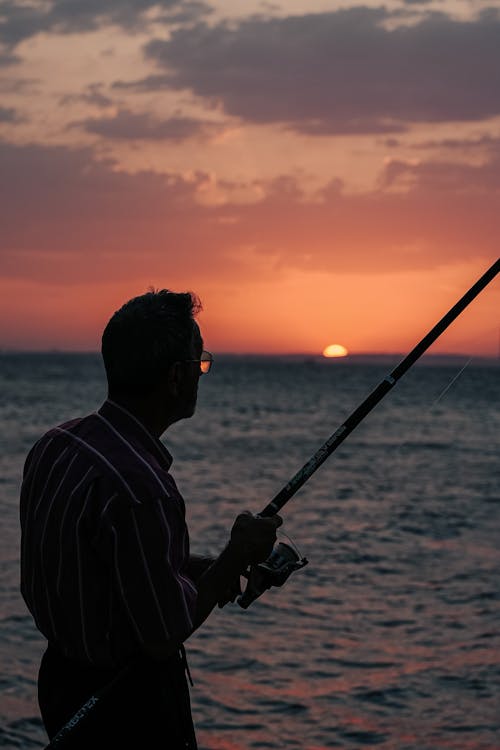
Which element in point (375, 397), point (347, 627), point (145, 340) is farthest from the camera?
point (347, 627)

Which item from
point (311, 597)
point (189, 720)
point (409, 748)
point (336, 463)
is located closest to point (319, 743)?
point (409, 748)

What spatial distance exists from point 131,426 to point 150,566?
387 mm

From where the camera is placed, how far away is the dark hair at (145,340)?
8.60 feet

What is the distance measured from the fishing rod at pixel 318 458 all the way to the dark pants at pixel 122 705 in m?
0.44

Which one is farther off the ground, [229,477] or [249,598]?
[249,598]

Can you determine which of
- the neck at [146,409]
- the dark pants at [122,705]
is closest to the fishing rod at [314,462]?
the dark pants at [122,705]

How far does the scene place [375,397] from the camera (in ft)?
10.7

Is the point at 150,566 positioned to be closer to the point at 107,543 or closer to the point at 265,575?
the point at 107,543

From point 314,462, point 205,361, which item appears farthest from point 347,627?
point 205,361

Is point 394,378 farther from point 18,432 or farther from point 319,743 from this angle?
point 18,432

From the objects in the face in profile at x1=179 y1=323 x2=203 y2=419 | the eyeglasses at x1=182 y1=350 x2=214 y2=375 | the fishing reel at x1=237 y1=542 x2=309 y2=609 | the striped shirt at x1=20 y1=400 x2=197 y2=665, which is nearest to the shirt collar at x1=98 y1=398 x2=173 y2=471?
the striped shirt at x1=20 y1=400 x2=197 y2=665

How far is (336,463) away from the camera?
3122 centimetres

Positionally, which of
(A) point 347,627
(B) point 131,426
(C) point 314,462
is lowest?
(A) point 347,627

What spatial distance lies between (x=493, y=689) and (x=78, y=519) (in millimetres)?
7207
